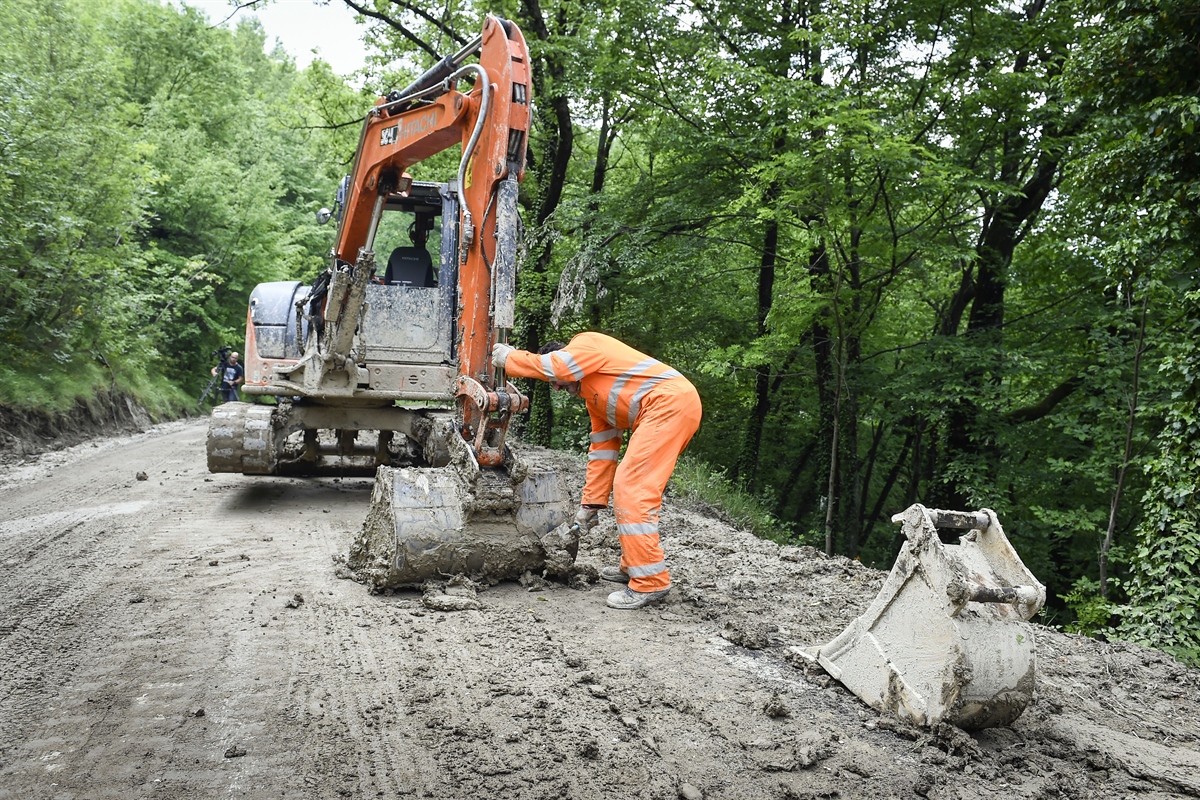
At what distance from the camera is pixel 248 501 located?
7805 mm

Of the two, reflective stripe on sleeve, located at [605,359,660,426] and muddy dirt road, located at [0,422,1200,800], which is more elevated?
reflective stripe on sleeve, located at [605,359,660,426]

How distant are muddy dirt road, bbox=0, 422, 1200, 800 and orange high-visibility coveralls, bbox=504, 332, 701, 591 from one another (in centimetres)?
37

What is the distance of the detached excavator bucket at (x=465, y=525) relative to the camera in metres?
4.69

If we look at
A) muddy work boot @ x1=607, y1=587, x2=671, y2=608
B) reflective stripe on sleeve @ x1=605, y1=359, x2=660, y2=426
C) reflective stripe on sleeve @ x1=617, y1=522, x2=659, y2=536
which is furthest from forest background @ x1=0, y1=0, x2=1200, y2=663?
reflective stripe on sleeve @ x1=605, y1=359, x2=660, y2=426

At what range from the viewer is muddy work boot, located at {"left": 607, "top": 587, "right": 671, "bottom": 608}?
15.3ft

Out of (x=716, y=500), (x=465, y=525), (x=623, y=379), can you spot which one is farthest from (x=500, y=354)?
(x=716, y=500)

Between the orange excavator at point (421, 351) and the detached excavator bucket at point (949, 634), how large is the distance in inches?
86.2

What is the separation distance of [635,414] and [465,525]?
1.19 meters

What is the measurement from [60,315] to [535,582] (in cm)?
1182

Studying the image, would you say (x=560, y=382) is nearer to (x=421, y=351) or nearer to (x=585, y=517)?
(x=585, y=517)

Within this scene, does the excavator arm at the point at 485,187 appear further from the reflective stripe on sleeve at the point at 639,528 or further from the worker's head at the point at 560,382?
the reflective stripe on sleeve at the point at 639,528

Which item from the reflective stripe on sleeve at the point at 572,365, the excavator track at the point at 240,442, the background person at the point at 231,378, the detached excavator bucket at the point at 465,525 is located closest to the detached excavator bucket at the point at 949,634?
the reflective stripe on sleeve at the point at 572,365

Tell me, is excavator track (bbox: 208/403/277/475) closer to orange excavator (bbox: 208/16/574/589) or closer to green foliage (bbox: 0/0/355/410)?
orange excavator (bbox: 208/16/574/589)

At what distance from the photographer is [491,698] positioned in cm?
329
